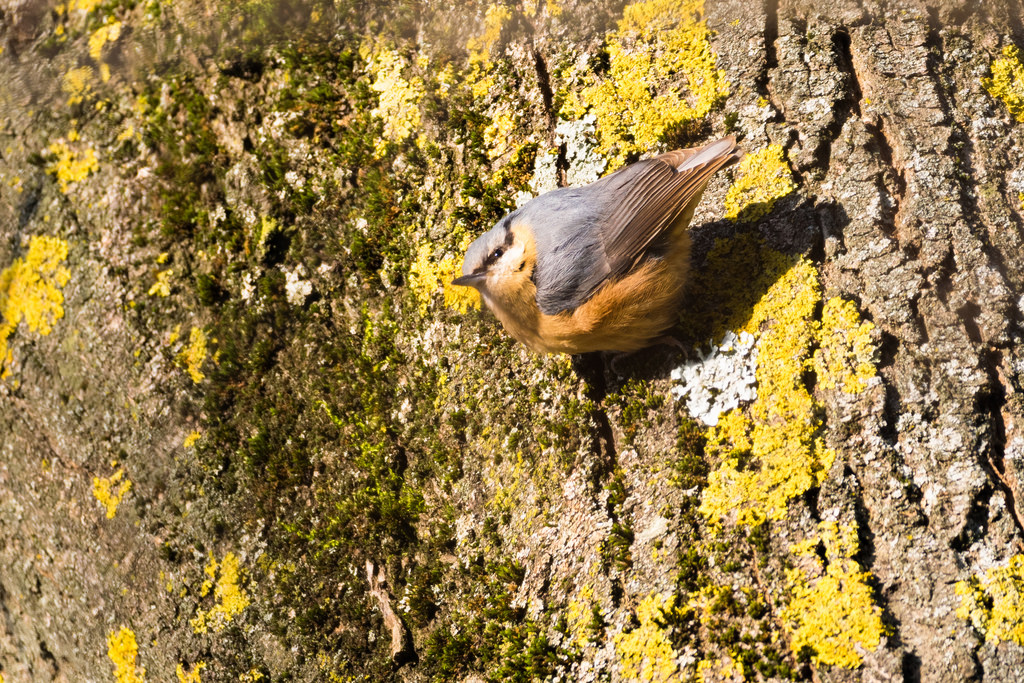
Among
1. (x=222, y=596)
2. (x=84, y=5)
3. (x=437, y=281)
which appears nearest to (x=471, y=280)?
(x=437, y=281)

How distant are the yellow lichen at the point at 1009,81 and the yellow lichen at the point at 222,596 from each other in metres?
3.15

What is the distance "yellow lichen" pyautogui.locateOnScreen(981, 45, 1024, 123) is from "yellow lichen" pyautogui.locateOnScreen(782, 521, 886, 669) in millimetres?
1540

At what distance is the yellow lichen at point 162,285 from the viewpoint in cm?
297

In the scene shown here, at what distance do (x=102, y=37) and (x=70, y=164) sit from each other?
0.65 metres

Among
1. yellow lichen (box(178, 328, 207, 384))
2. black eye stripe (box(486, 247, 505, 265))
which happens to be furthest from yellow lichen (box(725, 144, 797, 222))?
yellow lichen (box(178, 328, 207, 384))

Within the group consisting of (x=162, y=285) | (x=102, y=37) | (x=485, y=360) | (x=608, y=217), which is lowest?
(x=485, y=360)

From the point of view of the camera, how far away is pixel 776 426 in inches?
78.5

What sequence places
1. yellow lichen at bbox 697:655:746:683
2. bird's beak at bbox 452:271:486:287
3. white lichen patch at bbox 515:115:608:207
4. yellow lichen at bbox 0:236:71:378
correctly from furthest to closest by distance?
yellow lichen at bbox 0:236:71:378, white lichen patch at bbox 515:115:608:207, bird's beak at bbox 452:271:486:287, yellow lichen at bbox 697:655:746:683

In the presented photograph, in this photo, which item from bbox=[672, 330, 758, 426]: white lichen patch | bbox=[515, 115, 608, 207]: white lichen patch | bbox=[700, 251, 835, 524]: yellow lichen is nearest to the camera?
bbox=[700, 251, 835, 524]: yellow lichen

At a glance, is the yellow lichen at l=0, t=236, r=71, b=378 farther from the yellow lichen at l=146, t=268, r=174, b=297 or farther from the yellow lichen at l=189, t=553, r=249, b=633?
the yellow lichen at l=189, t=553, r=249, b=633

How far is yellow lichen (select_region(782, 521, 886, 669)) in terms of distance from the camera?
5.59 ft

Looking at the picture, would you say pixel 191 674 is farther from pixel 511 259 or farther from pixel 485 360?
pixel 511 259

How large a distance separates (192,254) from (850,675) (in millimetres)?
2828

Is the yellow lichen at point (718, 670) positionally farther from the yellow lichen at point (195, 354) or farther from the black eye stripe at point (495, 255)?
the yellow lichen at point (195, 354)
